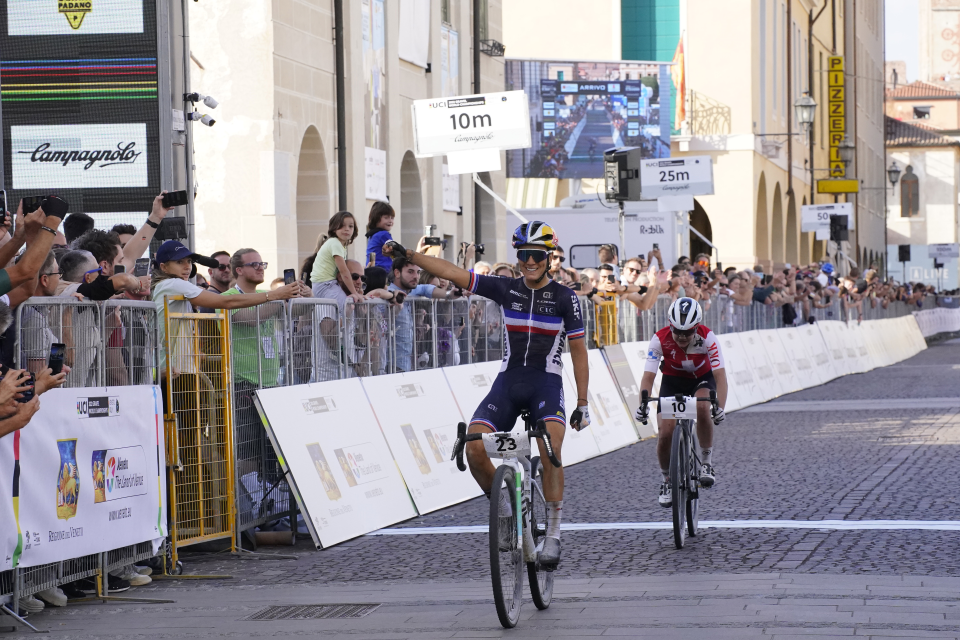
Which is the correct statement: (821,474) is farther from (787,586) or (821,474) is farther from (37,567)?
(37,567)

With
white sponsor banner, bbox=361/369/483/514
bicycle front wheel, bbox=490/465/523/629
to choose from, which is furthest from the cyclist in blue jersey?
white sponsor banner, bbox=361/369/483/514

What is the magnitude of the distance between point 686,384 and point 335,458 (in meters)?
2.58

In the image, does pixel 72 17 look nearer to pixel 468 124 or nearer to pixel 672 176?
pixel 468 124

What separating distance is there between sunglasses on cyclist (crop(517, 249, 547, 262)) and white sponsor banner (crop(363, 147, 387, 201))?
17405 millimetres

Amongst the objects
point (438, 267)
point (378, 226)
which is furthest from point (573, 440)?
point (438, 267)

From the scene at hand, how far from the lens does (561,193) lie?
5062 cm

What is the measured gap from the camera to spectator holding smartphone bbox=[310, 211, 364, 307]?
13.3 meters

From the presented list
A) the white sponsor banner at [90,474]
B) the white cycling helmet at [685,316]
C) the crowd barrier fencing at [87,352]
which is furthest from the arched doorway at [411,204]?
the white sponsor banner at [90,474]

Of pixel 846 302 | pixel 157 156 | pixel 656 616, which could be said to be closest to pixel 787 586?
pixel 656 616

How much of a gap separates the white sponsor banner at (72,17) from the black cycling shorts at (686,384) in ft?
19.7

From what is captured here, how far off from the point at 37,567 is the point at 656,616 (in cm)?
318

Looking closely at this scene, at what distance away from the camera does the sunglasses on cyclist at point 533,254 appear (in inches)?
340

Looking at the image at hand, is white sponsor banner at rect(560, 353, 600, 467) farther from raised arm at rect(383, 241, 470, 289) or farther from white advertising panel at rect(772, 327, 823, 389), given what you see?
white advertising panel at rect(772, 327, 823, 389)

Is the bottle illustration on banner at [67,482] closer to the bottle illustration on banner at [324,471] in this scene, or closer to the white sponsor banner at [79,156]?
the bottle illustration on banner at [324,471]
